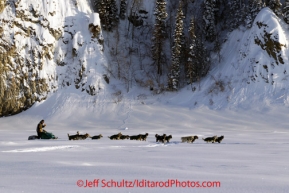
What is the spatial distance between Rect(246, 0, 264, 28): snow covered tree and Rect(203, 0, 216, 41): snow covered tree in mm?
5783

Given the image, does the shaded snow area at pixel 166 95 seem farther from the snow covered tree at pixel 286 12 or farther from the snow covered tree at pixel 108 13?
the snow covered tree at pixel 108 13

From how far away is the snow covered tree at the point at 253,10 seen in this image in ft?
150

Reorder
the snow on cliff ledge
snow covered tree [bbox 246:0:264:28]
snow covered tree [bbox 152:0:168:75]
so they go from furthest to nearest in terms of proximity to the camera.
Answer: snow covered tree [bbox 152:0:168:75], snow covered tree [bbox 246:0:264:28], the snow on cliff ledge

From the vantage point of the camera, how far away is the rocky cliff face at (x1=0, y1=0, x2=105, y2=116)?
131 feet

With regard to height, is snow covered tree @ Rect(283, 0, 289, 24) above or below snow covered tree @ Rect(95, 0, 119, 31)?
below

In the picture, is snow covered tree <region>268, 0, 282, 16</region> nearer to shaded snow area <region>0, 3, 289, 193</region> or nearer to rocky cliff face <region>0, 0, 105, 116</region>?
shaded snow area <region>0, 3, 289, 193</region>

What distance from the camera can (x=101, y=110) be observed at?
40094 millimetres

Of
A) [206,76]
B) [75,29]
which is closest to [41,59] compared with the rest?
[75,29]

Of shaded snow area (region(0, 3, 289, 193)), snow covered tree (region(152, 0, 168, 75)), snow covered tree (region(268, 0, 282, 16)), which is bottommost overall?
shaded snow area (region(0, 3, 289, 193))

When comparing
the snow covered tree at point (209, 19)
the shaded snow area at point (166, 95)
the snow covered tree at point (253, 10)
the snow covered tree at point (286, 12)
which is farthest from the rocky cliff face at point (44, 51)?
the snow covered tree at point (286, 12)


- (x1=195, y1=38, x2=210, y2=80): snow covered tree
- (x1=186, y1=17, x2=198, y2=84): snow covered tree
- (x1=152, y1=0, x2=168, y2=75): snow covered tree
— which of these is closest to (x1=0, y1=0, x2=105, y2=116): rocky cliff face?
(x1=152, y1=0, x2=168, y2=75): snow covered tree

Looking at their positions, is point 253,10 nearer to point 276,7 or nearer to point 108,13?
point 276,7

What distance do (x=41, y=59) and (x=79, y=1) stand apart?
12422 mm

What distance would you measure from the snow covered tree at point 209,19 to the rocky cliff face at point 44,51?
1703cm
